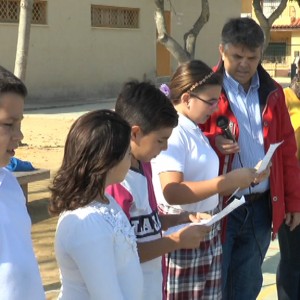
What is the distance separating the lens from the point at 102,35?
20562 mm

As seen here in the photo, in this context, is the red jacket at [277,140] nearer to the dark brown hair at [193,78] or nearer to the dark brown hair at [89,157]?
the dark brown hair at [193,78]

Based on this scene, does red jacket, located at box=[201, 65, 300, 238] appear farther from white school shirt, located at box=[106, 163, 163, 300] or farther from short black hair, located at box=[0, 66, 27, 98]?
short black hair, located at box=[0, 66, 27, 98]

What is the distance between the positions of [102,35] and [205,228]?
60.4ft

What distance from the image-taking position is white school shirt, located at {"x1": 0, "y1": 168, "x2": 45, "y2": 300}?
6.62 ft

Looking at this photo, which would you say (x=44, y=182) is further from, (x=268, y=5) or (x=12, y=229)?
(x=268, y=5)

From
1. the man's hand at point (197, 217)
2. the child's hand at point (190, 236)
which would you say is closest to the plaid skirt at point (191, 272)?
the man's hand at point (197, 217)

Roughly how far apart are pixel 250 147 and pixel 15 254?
5.43 ft

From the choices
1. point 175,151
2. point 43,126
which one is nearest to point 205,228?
point 175,151

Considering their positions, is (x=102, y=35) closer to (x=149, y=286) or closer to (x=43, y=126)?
(x=43, y=126)

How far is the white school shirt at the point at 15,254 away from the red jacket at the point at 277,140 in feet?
4.58

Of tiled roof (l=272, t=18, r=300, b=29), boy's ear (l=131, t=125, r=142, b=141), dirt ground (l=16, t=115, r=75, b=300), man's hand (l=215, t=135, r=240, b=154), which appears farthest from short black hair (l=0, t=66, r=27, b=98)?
tiled roof (l=272, t=18, r=300, b=29)

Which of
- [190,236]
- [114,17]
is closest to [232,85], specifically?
Answer: [190,236]

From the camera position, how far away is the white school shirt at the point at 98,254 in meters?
2.10

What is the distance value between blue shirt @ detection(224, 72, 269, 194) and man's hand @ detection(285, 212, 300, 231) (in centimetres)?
28
